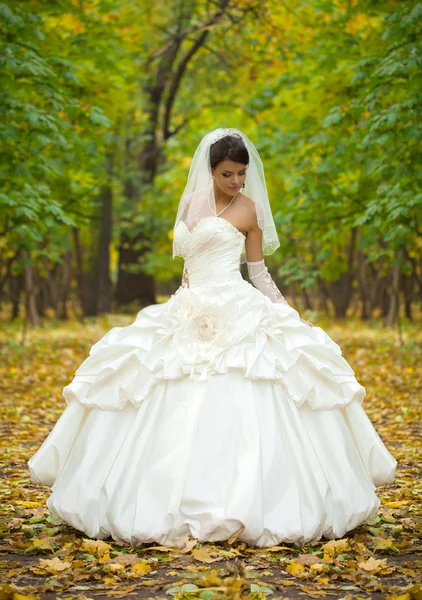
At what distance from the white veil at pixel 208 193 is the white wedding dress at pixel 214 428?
10cm

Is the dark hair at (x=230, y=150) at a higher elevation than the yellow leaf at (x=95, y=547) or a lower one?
higher

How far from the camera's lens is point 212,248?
550cm

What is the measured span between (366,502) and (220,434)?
1002 millimetres

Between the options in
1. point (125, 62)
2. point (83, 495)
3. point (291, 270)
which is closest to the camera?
point (83, 495)

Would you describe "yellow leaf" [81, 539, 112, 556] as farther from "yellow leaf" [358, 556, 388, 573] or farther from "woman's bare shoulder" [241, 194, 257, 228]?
"woman's bare shoulder" [241, 194, 257, 228]

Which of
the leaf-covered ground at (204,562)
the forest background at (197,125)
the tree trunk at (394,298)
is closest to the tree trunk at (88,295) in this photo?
the forest background at (197,125)

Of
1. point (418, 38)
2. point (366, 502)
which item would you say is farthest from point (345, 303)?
point (366, 502)

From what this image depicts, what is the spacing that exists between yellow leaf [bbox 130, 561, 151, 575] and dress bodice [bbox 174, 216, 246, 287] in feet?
6.18

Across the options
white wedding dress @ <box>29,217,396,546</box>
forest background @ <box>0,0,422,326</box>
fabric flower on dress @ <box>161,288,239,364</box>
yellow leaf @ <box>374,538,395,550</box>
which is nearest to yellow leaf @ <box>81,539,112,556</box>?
white wedding dress @ <box>29,217,396,546</box>

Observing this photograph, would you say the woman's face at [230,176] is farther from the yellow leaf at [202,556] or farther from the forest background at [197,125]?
the forest background at [197,125]

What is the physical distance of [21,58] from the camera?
8992 mm

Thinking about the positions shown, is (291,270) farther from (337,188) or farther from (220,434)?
(220,434)

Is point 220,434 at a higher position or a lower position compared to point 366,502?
higher

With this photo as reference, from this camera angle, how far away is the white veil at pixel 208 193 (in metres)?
5.57
